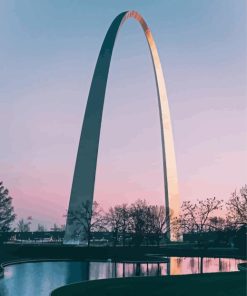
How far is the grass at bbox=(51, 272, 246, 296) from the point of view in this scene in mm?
21047

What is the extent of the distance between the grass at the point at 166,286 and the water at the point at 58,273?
261 centimetres

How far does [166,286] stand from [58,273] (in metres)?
11.6

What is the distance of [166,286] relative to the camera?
22359mm

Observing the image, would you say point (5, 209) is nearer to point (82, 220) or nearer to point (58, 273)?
point (82, 220)

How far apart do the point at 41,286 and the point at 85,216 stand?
3069 centimetres

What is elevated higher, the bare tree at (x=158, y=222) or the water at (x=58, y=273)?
the bare tree at (x=158, y=222)

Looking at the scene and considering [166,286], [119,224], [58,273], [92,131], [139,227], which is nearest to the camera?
[166,286]

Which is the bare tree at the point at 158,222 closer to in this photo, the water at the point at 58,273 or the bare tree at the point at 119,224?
the bare tree at the point at 119,224

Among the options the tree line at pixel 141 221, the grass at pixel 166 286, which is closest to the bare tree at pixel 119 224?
the tree line at pixel 141 221

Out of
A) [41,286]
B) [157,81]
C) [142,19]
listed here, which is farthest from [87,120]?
[41,286]

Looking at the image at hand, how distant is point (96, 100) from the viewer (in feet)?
168

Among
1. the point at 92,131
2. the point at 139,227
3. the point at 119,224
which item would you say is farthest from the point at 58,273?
the point at 119,224

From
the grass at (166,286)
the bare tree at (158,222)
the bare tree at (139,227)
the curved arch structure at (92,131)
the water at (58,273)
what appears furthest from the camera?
the bare tree at (158,222)

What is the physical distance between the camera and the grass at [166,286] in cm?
2105
